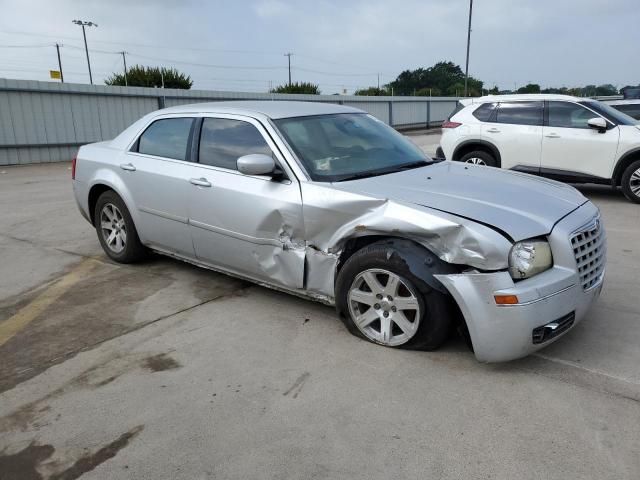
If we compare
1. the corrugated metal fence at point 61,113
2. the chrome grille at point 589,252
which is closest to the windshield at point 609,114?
the chrome grille at point 589,252

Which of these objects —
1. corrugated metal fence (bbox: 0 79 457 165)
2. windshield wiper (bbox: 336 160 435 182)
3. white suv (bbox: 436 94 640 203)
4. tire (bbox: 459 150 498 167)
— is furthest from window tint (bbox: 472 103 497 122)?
corrugated metal fence (bbox: 0 79 457 165)

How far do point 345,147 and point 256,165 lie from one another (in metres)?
0.82

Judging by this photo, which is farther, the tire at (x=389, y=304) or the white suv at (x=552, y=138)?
the white suv at (x=552, y=138)

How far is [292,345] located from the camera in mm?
3756

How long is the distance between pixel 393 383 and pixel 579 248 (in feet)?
4.58

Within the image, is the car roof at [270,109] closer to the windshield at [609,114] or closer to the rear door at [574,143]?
the rear door at [574,143]

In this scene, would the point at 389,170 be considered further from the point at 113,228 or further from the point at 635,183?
the point at 635,183

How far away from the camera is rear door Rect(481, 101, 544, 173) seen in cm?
897

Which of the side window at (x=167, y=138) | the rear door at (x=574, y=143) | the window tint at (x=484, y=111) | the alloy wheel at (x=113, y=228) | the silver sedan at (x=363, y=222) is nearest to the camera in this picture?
the silver sedan at (x=363, y=222)

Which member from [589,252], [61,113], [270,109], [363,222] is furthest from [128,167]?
[61,113]

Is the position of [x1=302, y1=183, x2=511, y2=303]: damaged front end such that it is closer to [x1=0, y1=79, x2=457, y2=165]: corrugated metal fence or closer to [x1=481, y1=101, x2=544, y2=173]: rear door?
[x1=481, y1=101, x2=544, y2=173]: rear door

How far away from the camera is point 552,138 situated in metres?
8.76

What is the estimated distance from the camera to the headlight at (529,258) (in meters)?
3.14

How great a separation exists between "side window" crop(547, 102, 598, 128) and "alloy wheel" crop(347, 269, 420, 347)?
653cm
